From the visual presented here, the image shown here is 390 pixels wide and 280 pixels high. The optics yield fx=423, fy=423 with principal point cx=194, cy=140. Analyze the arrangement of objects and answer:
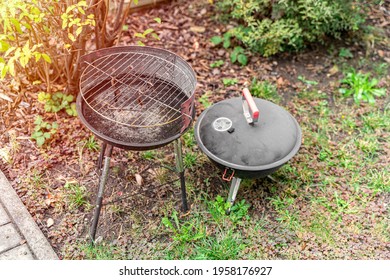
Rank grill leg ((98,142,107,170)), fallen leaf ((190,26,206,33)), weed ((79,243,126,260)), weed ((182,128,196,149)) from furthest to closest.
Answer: fallen leaf ((190,26,206,33))
weed ((182,128,196,149))
grill leg ((98,142,107,170))
weed ((79,243,126,260))

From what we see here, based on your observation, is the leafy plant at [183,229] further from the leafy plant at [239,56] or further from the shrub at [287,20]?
the shrub at [287,20]

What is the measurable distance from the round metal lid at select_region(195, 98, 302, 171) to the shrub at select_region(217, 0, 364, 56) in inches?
53.3

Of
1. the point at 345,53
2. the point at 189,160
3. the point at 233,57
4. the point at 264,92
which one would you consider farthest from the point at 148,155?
the point at 345,53

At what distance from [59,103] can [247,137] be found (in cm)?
198

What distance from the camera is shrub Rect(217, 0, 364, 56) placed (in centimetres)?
448

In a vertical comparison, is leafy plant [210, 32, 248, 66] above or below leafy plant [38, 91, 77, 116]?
above

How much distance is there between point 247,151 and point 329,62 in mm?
2342

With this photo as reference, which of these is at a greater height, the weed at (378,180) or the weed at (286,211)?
the weed at (378,180)

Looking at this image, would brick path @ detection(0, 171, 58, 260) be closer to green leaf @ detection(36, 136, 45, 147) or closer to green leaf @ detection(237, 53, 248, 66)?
green leaf @ detection(36, 136, 45, 147)

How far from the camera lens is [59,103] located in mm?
4188

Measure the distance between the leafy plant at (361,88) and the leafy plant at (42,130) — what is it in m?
3.09

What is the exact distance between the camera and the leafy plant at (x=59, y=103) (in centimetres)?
412

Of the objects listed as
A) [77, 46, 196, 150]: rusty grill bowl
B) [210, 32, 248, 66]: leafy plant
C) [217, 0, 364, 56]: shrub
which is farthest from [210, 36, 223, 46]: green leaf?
[77, 46, 196, 150]: rusty grill bowl

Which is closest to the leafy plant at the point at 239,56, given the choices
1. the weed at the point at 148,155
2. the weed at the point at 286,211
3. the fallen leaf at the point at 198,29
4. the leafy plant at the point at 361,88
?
the fallen leaf at the point at 198,29
